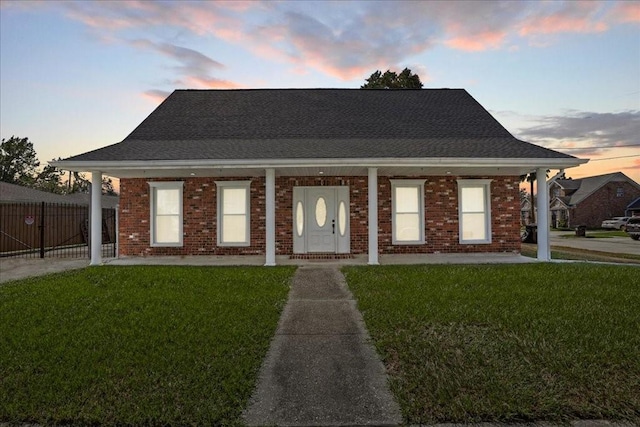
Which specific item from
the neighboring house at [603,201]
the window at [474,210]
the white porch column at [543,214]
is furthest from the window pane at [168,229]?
the neighboring house at [603,201]

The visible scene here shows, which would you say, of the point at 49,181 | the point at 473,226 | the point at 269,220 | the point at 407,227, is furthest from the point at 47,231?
the point at 49,181

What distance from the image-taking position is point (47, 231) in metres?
18.3

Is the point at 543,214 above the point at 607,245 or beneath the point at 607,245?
above

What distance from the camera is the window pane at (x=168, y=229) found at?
1243cm

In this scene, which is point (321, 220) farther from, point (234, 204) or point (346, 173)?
point (234, 204)

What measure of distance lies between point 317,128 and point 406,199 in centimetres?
408

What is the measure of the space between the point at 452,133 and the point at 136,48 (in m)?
11.6

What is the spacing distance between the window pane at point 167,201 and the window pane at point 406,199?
24.7ft

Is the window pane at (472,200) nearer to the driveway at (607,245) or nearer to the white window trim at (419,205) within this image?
the white window trim at (419,205)

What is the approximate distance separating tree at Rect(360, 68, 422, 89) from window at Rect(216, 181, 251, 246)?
727 inches

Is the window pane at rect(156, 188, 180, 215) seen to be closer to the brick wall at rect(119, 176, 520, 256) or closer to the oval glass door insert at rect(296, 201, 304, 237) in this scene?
the brick wall at rect(119, 176, 520, 256)

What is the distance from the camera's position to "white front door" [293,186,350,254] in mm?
12414

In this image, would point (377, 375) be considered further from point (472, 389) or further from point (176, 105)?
point (176, 105)

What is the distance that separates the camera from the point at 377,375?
12.2ft
